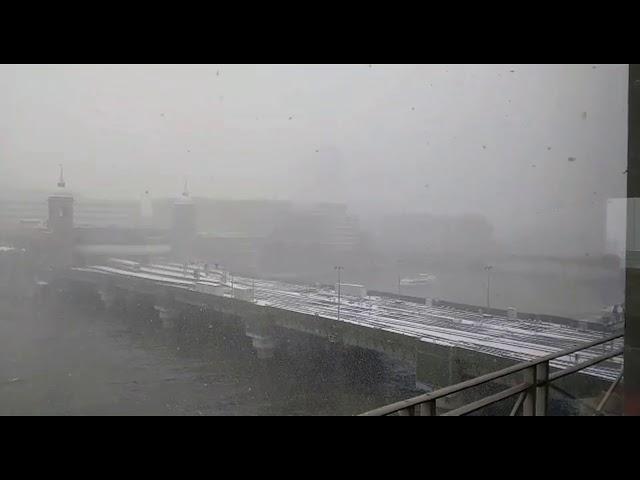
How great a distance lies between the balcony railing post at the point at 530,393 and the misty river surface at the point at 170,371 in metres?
2.69

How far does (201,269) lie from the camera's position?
13.7 ft

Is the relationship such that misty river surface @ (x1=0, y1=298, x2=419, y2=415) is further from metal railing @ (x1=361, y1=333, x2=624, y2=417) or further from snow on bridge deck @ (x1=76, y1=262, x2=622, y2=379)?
metal railing @ (x1=361, y1=333, x2=624, y2=417)

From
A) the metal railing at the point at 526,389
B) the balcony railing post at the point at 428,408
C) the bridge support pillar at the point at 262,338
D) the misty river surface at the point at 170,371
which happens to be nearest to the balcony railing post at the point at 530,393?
the metal railing at the point at 526,389

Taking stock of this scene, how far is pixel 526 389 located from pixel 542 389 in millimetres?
128

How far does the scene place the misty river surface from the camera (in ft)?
13.8

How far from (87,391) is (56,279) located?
3.52 ft

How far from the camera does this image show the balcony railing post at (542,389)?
1633mm

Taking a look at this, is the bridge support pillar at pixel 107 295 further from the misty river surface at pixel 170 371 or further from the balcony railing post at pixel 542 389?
the balcony railing post at pixel 542 389

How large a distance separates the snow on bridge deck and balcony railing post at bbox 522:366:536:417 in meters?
2.38

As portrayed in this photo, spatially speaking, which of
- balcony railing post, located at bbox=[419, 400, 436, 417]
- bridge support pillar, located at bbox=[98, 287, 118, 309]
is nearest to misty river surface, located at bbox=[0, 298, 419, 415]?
bridge support pillar, located at bbox=[98, 287, 118, 309]

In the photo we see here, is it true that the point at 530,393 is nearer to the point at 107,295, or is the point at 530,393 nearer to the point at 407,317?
the point at 407,317
